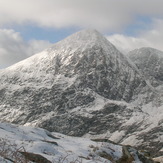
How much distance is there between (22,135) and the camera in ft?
63.3

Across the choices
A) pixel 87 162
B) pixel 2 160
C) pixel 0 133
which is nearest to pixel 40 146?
pixel 87 162

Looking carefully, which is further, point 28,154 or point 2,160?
point 28,154

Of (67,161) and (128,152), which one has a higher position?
(128,152)

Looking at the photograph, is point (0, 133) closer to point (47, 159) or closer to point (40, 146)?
point (40, 146)

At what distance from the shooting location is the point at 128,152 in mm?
20750

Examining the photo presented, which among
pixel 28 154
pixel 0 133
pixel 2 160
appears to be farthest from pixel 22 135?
pixel 2 160

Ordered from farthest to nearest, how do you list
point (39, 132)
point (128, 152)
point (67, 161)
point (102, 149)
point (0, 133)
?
point (39, 132) < point (128, 152) < point (102, 149) < point (0, 133) < point (67, 161)

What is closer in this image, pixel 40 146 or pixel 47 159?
pixel 47 159

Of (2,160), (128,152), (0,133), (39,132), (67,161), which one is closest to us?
(2,160)

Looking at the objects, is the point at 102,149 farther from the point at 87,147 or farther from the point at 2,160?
the point at 2,160

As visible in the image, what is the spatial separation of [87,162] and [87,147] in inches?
294

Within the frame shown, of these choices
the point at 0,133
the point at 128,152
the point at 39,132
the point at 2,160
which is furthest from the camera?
the point at 39,132

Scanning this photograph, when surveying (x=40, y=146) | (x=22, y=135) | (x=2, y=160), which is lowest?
(x=2, y=160)

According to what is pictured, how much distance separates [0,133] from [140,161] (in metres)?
8.88
